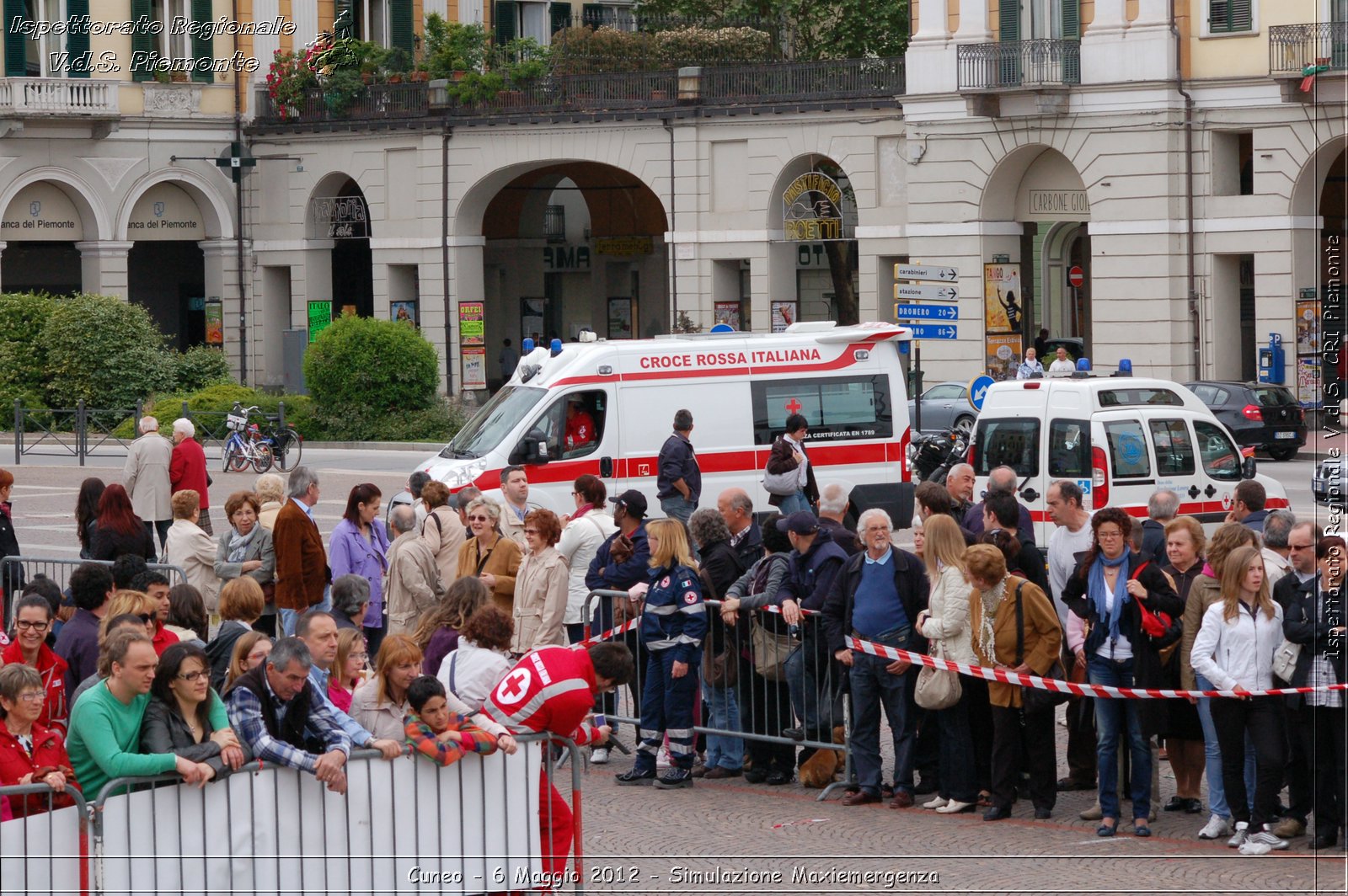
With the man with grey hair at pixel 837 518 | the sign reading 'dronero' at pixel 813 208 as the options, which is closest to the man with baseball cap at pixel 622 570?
the man with grey hair at pixel 837 518

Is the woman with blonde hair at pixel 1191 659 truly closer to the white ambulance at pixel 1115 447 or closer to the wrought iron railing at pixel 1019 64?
the white ambulance at pixel 1115 447

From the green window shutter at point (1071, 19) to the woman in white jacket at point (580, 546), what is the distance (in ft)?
88.6

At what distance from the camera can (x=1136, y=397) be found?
19.6m

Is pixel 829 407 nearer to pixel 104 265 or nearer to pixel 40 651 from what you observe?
pixel 40 651

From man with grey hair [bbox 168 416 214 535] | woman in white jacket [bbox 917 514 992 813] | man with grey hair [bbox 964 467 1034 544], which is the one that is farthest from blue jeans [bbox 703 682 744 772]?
man with grey hair [bbox 168 416 214 535]

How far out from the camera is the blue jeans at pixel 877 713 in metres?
10.9

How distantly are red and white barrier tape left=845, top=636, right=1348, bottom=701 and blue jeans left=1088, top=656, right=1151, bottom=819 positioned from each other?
0.06 meters

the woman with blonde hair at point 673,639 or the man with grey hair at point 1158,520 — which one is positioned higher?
the man with grey hair at point 1158,520

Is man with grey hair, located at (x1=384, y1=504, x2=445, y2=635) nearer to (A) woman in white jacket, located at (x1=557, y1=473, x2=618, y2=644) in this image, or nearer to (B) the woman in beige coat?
(A) woman in white jacket, located at (x1=557, y1=473, x2=618, y2=644)

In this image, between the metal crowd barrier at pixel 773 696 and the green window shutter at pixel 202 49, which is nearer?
the metal crowd barrier at pixel 773 696

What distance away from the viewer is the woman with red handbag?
33.5 ft

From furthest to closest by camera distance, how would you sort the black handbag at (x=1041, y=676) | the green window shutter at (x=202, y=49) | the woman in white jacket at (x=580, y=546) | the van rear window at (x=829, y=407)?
the green window shutter at (x=202, y=49) < the van rear window at (x=829, y=407) < the woman in white jacket at (x=580, y=546) < the black handbag at (x=1041, y=676)

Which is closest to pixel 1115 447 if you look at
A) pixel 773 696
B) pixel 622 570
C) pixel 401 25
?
pixel 622 570

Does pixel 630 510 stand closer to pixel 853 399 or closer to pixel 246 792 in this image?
pixel 246 792
